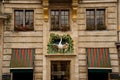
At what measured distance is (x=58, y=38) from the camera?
2155 centimetres

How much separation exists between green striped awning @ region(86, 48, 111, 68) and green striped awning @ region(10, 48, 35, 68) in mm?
3525

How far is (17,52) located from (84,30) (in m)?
4.37

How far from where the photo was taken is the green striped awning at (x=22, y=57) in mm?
21183

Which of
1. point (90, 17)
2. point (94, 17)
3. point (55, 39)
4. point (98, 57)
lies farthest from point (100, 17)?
point (55, 39)

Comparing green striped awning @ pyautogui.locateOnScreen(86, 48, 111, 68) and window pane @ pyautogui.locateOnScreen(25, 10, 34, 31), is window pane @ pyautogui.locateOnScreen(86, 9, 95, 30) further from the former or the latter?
window pane @ pyautogui.locateOnScreen(25, 10, 34, 31)

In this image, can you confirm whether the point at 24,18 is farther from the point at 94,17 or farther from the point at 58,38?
the point at 94,17

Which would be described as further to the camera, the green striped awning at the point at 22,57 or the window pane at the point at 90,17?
the window pane at the point at 90,17

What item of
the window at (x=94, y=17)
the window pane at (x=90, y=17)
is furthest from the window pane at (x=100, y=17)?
the window pane at (x=90, y=17)

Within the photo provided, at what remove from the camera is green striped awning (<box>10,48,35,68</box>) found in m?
21.2

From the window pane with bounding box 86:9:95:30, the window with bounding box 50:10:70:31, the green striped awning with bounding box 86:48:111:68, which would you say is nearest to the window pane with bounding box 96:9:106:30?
the window pane with bounding box 86:9:95:30

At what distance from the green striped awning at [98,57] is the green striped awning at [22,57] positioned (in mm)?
3525

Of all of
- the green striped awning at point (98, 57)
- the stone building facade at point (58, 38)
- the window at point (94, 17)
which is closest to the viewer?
the green striped awning at point (98, 57)

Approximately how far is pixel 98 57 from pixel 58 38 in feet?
8.95

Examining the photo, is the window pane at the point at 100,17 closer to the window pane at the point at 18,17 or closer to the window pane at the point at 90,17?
the window pane at the point at 90,17
